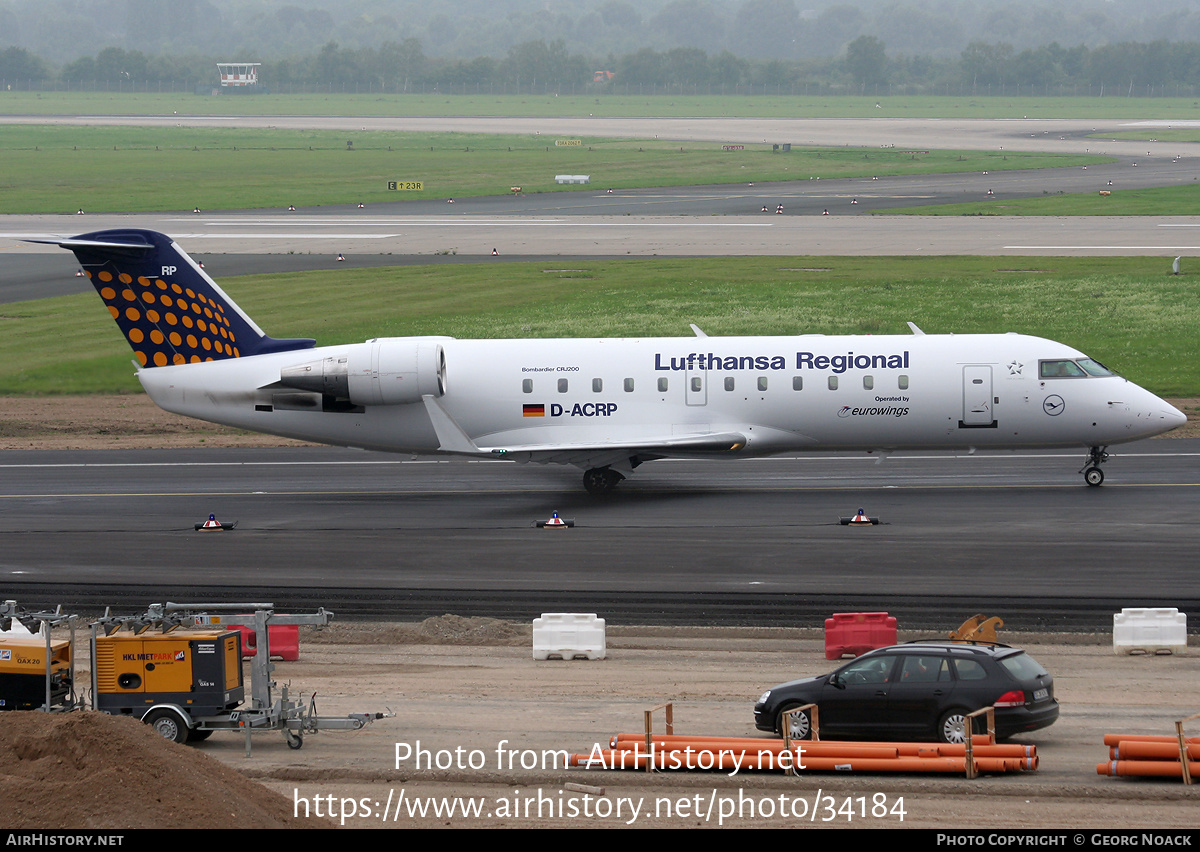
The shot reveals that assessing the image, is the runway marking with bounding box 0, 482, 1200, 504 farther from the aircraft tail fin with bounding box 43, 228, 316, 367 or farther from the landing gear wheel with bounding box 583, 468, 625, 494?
the aircraft tail fin with bounding box 43, 228, 316, 367

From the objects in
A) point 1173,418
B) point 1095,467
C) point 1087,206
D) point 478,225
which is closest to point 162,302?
point 1095,467

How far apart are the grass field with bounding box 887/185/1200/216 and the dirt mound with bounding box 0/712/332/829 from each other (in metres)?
81.1

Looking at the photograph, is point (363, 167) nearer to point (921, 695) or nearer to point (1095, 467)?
point (1095, 467)

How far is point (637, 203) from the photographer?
105250 mm

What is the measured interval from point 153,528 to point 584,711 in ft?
57.8

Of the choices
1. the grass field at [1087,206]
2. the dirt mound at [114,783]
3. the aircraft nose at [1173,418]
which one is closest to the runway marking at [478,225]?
the grass field at [1087,206]

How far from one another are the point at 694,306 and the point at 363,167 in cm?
8556

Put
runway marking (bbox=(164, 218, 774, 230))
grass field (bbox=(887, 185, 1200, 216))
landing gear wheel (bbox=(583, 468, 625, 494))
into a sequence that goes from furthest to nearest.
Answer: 1. grass field (bbox=(887, 185, 1200, 216))
2. runway marking (bbox=(164, 218, 774, 230))
3. landing gear wheel (bbox=(583, 468, 625, 494))

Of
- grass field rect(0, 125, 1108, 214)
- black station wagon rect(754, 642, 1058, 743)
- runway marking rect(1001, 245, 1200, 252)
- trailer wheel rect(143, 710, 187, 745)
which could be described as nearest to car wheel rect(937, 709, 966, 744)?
black station wagon rect(754, 642, 1058, 743)

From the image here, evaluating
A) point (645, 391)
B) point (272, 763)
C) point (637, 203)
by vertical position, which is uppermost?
point (637, 203)

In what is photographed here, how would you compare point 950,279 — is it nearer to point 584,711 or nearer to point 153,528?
point 153,528

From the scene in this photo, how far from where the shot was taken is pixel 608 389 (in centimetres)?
3747

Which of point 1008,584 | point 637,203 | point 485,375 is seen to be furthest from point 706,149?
point 1008,584

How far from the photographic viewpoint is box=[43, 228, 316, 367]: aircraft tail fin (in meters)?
36.6
